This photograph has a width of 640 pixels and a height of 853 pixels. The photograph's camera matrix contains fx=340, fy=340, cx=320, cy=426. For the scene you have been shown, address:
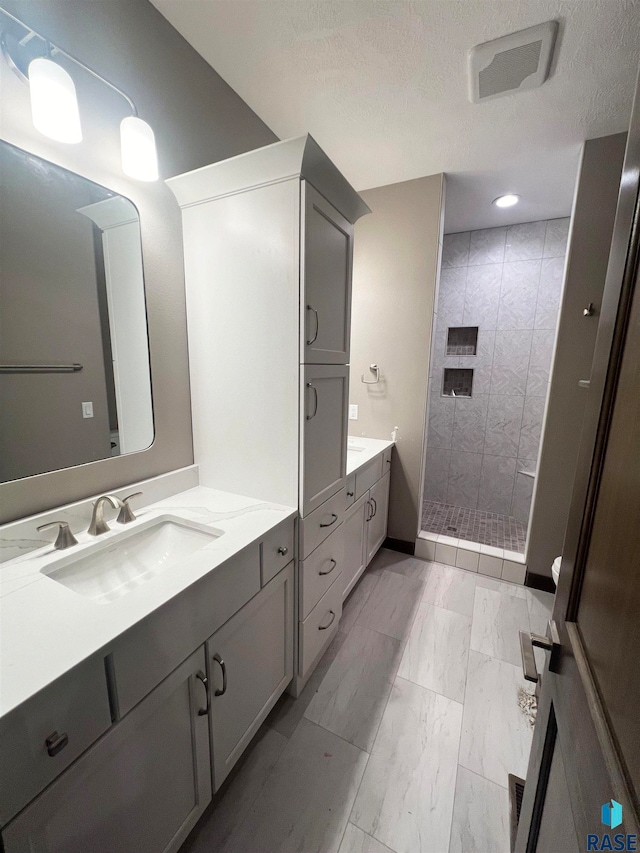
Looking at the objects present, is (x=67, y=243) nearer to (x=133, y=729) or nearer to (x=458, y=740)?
Answer: (x=133, y=729)

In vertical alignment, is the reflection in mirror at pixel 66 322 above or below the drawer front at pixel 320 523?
above

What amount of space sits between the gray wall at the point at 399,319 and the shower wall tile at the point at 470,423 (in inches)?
45.5

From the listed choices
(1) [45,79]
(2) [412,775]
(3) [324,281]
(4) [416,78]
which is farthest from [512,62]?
(2) [412,775]

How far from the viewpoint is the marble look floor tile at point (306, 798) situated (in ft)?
3.39

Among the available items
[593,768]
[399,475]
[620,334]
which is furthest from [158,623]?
[399,475]

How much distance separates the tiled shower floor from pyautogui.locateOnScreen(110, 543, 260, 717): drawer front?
2181 mm

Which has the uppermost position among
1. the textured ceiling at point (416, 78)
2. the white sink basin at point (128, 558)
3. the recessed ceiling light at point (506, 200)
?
the recessed ceiling light at point (506, 200)

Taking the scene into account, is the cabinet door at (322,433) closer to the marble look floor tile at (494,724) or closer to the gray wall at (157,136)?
the gray wall at (157,136)

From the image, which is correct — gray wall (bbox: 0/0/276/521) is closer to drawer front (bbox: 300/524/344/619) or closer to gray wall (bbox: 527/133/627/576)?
drawer front (bbox: 300/524/344/619)

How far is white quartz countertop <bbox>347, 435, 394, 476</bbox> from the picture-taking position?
6.30 feet

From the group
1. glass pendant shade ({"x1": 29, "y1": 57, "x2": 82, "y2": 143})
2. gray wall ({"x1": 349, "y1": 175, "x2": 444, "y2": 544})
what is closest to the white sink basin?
glass pendant shade ({"x1": 29, "y1": 57, "x2": 82, "y2": 143})

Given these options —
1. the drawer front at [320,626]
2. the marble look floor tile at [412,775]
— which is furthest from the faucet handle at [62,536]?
the marble look floor tile at [412,775]

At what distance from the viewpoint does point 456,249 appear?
3.20 metres

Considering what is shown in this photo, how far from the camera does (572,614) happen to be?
0.62 metres
